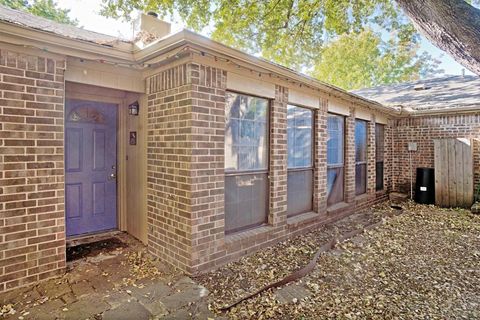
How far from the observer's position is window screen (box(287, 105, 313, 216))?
16.3 ft

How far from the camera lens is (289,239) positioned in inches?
187

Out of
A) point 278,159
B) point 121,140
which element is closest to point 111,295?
point 121,140

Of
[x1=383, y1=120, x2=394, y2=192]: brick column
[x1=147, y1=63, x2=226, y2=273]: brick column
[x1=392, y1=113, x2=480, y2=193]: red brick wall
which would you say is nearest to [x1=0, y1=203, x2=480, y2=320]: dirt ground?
[x1=147, y1=63, x2=226, y2=273]: brick column

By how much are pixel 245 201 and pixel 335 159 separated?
2.88 metres

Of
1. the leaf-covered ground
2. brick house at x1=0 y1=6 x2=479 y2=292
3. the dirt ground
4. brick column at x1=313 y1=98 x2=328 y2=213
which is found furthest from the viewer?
brick column at x1=313 y1=98 x2=328 y2=213

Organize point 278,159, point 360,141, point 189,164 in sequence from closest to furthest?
point 189,164, point 278,159, point 360,141

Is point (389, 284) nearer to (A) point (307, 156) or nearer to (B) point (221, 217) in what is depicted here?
(B) point (221, 217)

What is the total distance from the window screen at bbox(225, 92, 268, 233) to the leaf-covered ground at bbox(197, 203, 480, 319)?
606mm

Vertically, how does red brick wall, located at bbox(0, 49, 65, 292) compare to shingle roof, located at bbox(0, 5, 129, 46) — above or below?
below

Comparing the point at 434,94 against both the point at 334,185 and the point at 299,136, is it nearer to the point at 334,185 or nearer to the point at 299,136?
the point at 334,185

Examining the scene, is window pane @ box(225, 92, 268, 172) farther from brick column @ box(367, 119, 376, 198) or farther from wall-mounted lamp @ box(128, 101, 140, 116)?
brick column @ box(367, 119, 376, 198)

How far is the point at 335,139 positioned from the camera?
6.17 m

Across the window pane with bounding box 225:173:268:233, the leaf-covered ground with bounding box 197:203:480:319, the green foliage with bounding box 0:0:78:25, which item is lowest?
the leaf-covered ground with bounding box 197:203:480:319

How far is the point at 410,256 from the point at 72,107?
5.31 metres
